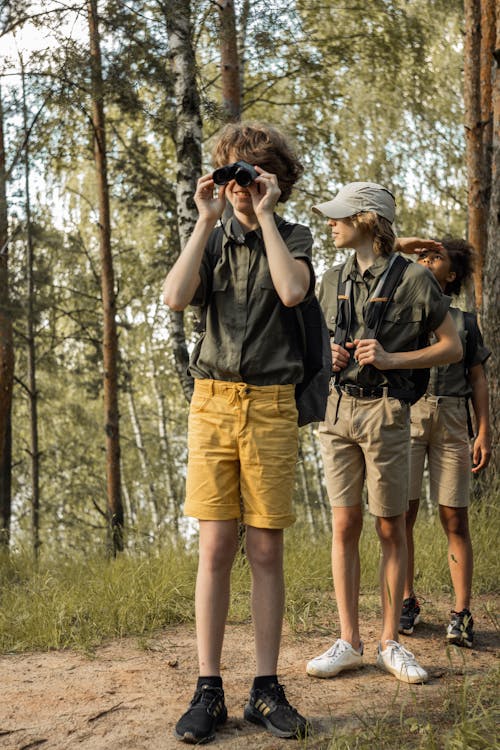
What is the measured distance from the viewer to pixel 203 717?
9.71ft

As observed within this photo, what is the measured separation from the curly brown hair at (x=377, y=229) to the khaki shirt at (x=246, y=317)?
0.60 metres

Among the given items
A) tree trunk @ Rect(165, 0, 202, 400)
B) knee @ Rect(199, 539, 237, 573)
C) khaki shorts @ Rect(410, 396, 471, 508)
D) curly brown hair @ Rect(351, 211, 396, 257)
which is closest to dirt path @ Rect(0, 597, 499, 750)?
knee @ Rect(199, 539, 237, 573)

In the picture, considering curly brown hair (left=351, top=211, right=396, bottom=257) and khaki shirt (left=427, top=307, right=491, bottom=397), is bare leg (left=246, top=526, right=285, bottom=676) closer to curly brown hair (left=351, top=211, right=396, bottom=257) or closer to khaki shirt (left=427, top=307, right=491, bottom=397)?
curly brown hair (left=351, top=211, right=396, bottom=257)

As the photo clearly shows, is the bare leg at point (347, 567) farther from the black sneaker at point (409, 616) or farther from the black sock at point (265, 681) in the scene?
the black sock at point (265, 681)

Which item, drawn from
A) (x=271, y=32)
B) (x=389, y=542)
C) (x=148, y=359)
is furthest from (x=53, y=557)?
(x=148, y=359)

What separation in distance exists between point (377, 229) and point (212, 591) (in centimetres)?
179

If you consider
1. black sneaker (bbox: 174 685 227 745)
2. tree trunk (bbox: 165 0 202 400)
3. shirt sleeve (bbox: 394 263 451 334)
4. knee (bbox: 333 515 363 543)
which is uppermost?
tree trunk (bbox: 165 0 202 400)

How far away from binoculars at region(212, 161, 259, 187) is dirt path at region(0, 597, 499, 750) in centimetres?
181

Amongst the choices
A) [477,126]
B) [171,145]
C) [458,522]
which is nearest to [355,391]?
[458,522]

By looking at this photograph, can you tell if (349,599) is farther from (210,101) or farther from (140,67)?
(140,67)

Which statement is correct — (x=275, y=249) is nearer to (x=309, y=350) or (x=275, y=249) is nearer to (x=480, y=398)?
(x=309, y=350)

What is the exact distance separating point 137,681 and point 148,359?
19.6 m

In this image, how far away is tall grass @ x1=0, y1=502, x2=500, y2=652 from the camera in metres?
4.48

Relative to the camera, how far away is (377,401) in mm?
3760
